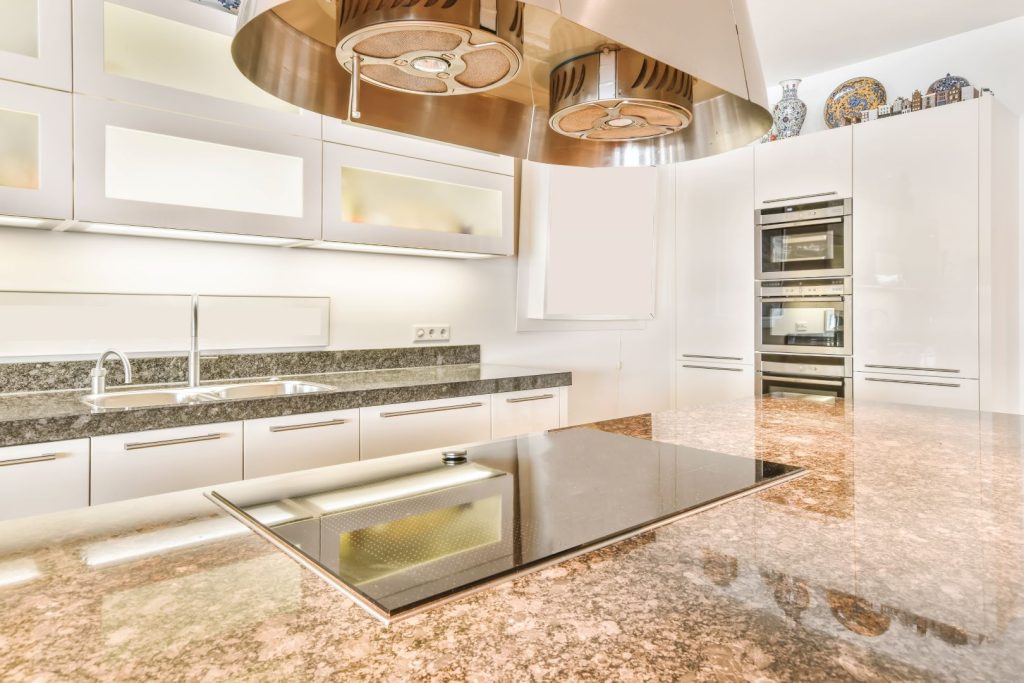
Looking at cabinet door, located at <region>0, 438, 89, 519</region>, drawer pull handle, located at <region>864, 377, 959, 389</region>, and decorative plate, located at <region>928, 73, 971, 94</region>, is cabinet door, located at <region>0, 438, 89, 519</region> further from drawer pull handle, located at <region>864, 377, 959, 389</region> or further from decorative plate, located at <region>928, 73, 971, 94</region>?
decorative plate, located at <region>928, 73, 971, 94</region>

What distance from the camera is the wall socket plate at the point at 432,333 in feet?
10.1

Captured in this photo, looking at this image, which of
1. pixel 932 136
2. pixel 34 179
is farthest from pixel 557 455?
pixel 932 136

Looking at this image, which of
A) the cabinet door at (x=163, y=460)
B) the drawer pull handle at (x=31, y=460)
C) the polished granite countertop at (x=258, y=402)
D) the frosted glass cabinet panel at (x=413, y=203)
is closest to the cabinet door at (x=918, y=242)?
the polished granite countertop at (x=258, y=402)

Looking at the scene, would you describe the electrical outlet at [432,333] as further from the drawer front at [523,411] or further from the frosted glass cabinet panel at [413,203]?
the drawer front at [523,411]

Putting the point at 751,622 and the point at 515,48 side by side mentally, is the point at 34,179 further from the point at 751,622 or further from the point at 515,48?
the point at 751,622

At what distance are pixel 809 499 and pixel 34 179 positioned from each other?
2.29 metres

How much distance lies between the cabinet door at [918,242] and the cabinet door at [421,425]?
213 centimetres

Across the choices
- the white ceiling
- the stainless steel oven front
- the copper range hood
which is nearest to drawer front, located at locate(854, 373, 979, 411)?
the stainless steel oven front

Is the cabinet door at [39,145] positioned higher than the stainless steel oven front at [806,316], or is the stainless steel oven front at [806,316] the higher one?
the cabinet door at [39,145]

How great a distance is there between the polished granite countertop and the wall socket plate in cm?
21

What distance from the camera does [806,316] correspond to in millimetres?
3498

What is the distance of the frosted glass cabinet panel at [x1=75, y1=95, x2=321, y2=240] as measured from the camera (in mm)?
1924

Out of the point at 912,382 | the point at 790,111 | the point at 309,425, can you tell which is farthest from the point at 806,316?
the point at 309,425

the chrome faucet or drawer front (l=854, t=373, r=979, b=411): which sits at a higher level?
the chrome faucet
